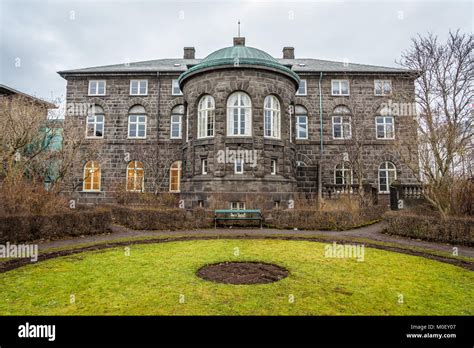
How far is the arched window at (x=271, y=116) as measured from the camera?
18.4 metres

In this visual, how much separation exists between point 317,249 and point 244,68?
12601 millimetres

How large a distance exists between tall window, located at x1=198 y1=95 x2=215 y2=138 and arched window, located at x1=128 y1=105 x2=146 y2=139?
31.6 ft

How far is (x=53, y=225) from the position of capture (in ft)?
35.1

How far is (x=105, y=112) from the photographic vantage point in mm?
26703

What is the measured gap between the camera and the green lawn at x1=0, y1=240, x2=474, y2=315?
4.30 metres

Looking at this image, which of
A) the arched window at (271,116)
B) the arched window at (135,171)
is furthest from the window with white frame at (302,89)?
the arched window at (135,171)

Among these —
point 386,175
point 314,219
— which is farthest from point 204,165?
point 386,175

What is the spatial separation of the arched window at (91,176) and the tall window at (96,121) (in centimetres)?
280

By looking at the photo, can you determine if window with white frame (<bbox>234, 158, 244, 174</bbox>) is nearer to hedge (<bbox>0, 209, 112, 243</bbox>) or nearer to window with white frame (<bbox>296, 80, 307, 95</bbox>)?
hedge (<bbox>0, 209, 112, 243</bbox>)

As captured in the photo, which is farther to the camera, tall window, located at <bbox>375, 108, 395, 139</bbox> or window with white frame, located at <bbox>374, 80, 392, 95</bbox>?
tall window, located at <bbox>375, 108, 395, 139</bbox>

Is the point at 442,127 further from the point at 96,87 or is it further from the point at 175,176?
the point at 96,87

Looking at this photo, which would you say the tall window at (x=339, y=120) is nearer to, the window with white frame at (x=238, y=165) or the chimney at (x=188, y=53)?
the window with white frame at (x=238, y=165)

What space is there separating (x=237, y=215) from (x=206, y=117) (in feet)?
23.6

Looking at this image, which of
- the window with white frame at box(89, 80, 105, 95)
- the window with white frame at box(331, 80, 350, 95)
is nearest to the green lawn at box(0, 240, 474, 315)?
the window with white frame at box(331, 80, 350, 95)
